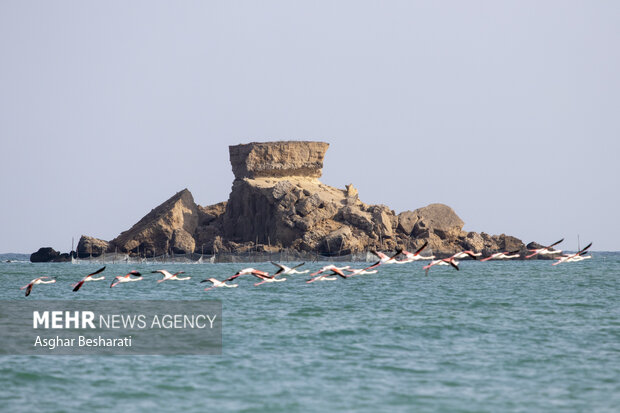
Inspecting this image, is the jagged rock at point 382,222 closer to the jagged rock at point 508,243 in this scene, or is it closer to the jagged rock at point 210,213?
the jagged rock at point 508,243

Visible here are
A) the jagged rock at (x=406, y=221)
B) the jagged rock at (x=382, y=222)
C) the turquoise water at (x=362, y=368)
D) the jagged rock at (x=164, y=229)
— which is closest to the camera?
the turquoise water at (x=362, y=368)

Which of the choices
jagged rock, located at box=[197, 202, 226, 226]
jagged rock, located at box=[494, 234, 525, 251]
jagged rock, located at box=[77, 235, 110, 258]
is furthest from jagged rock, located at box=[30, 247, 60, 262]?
jagged rock, located at box=[494, 234, 525, 251]

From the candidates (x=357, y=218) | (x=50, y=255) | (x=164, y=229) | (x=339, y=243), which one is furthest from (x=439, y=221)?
(x=50, y=255)

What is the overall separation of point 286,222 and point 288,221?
0.35m

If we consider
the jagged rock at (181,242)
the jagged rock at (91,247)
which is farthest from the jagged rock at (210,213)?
the jagged rock at (91,247)

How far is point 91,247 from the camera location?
140 meters

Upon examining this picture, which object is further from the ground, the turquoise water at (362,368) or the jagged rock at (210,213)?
the jagged rock at (210,213)

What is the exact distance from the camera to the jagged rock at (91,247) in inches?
5527

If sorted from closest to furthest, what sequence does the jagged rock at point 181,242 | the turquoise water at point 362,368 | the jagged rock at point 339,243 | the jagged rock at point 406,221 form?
the turquoise water at point 362,368
the jagged rock at point 339,243
the jagged rock at point 181,242
the jagged rock at point 406,221

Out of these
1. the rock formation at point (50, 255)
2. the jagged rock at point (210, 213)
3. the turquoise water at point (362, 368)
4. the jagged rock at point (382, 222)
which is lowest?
the turquoise water at point (362, 368)

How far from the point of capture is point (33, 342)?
106ft

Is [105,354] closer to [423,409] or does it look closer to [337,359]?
[337,359]

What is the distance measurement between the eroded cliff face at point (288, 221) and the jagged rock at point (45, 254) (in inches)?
469

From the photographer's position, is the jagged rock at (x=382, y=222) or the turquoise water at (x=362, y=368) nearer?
the turquoise water at (x=362, y=368)
